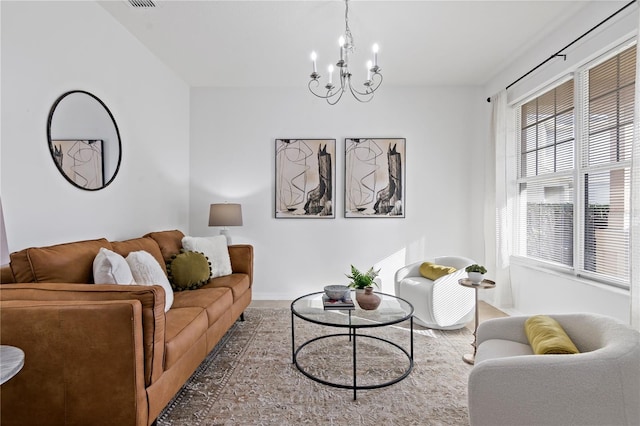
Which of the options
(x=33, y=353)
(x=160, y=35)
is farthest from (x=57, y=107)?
(x=33, y=353)

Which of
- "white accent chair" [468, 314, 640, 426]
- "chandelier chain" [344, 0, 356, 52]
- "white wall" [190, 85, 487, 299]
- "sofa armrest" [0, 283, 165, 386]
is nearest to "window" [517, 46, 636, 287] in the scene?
"white wall" [190, 85, 487, 299]

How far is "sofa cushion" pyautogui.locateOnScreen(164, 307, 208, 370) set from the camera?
1717 mm

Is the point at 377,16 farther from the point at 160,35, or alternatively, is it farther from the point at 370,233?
the point at 370,233

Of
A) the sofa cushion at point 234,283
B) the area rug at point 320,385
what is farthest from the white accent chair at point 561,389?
the sofa cushion at point 234,283

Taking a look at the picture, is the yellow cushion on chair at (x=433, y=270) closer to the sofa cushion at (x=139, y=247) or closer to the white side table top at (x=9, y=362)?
the sofa cushion at (x=139, y=247)

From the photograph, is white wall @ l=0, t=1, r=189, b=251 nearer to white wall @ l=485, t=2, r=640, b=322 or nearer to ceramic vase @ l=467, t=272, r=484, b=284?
ceramic vase @ l=467, t=272, r=484, b=284

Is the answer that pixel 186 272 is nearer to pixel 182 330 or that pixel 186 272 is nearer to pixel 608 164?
pixel 182 330

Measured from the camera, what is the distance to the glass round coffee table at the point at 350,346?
2.13m

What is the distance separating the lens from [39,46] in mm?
2078

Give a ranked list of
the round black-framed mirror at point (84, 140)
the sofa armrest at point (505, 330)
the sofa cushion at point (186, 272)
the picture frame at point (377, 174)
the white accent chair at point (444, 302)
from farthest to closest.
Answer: the picture frame at point (377, 174), the white accent chair at point (444, 302), the sofa cushion at point (186, 272), the round black-framed mirror at point (84, 140), the sofa armrest at point (505, 330)

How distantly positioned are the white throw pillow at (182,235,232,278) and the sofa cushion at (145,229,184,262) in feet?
0.32

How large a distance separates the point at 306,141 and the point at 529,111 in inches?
101

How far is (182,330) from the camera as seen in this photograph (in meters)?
1.88

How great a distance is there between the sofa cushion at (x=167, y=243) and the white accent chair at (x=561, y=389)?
2637 mm
